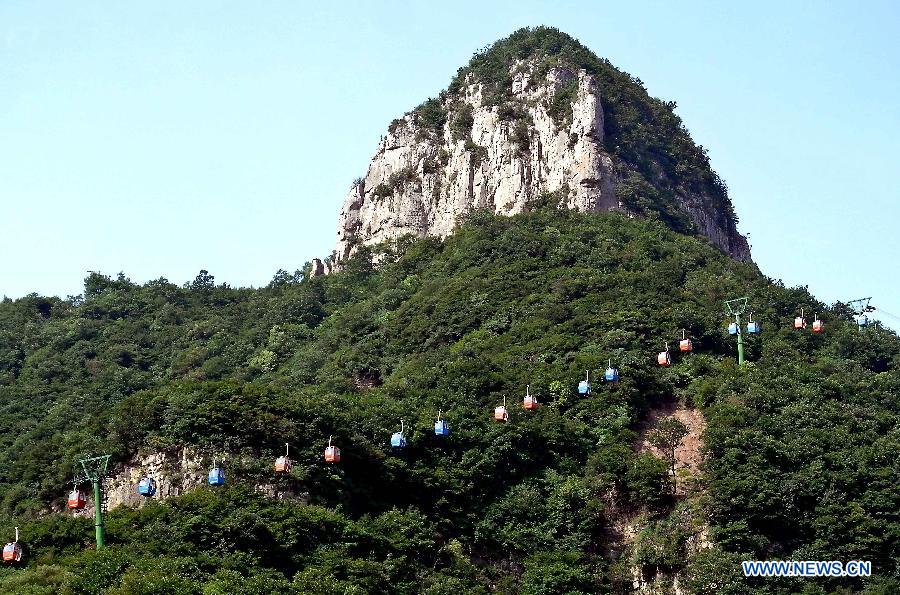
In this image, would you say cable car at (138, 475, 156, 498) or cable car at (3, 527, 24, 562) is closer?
cable car at (3, 527, 24, 562)

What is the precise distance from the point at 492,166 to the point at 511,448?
3017 cm

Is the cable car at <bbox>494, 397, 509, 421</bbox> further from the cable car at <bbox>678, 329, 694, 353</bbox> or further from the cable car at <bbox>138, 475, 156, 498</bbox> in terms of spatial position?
the cable car at <bbox>138, 475, 156, 498</bbox>

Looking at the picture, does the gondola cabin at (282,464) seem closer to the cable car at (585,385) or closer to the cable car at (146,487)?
the cable car at (146,487)

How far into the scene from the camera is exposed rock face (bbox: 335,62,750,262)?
8088cm

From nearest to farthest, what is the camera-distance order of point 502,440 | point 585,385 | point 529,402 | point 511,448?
1. point 529,402
2. point 511,448
3. point 502,440
4. point 585,385

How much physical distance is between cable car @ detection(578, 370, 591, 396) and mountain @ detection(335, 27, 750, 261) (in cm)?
2007

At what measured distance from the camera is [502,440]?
5638 cm

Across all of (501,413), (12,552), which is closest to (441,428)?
(501,413)

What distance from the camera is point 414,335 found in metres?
69.7

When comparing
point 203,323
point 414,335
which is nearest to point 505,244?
point 414,335

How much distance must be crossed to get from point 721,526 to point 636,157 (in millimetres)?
36148

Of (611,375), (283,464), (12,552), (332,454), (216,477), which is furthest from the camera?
(611,375)

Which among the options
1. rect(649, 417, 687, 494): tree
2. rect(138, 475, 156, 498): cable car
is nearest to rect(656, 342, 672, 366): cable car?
rect(649, 417, 687, 494): tree

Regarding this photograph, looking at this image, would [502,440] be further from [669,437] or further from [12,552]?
[12,552]
